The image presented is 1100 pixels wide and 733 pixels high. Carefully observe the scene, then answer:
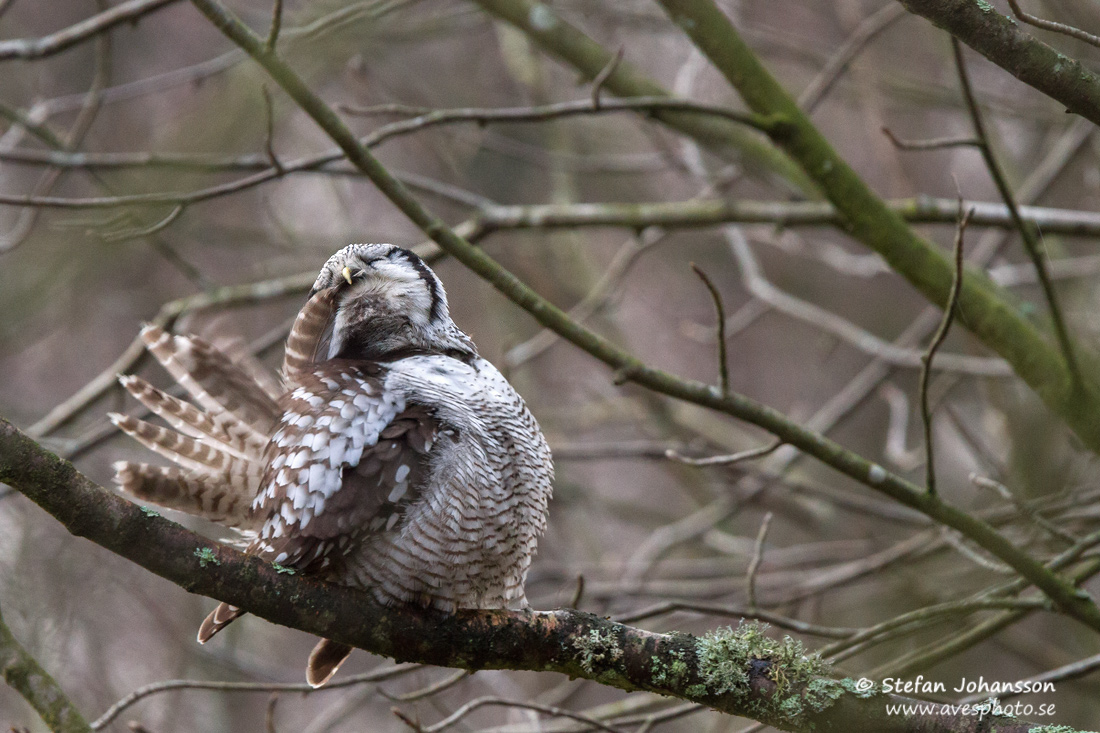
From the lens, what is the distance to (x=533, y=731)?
4250mm

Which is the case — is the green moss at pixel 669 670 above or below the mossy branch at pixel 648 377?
below

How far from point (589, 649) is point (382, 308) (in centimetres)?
152

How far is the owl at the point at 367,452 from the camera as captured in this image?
2926 mm

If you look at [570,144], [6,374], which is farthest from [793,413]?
[6,374]

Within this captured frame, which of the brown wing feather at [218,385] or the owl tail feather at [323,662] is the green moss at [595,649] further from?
the brown wing feather at [218,385]

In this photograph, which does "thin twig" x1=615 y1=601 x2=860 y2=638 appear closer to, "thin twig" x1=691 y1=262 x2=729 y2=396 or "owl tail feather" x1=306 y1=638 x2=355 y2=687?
"thin twig" x1=691 y1=262 x2=729 y2=396

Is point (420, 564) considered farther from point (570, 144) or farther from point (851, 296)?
point (851, 296)

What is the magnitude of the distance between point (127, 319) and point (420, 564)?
24.7ft

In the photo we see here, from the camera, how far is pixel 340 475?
116 inches

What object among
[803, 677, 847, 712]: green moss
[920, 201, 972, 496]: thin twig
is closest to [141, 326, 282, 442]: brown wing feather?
[803, 677, 847, 712]: green moss

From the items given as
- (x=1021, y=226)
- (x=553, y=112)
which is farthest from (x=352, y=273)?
(x=1021, y=226)

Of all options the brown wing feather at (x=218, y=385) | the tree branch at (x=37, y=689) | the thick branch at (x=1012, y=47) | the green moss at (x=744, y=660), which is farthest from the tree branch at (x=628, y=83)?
the tree branch at (x=37, y=689)

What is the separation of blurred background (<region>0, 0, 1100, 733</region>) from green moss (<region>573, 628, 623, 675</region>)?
1.31 feet

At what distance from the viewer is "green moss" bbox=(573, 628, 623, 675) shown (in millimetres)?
2758
